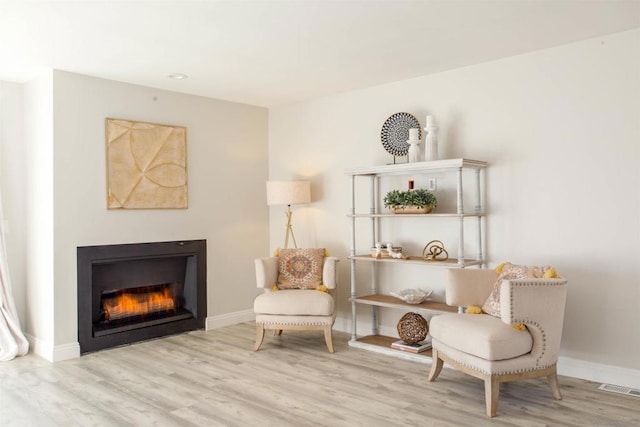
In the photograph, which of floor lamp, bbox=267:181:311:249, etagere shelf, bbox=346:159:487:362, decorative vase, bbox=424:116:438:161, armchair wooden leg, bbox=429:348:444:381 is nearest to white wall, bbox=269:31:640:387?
etagere shelf, bbox=346:159:487:362

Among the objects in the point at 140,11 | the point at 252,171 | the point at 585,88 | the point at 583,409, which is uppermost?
the point at 140,11

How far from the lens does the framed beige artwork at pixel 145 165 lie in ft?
15.3

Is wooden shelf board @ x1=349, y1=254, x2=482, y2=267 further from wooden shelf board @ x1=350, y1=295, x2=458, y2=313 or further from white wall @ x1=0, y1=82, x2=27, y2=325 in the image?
white wall @ x1=0, y1=82, x2=27, y2=325

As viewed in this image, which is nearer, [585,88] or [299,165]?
[585,88]

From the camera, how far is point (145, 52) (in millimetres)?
3893

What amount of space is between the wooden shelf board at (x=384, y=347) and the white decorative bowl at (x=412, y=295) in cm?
41

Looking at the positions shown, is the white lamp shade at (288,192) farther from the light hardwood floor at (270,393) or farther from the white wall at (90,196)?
the light hardwood floor at (270,393)

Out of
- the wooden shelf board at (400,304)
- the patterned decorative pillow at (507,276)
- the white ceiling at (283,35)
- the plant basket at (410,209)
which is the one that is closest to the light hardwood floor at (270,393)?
the wooden shelf board at (400,304)

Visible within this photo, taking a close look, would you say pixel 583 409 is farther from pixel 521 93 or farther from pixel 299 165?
pixel 299 165

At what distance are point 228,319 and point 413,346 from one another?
7.15ft

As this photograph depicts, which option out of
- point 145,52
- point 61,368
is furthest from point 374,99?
point 61,368

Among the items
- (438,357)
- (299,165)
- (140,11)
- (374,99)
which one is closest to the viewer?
(140,11)

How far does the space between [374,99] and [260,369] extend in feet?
8.82

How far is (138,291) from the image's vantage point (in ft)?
16.8
